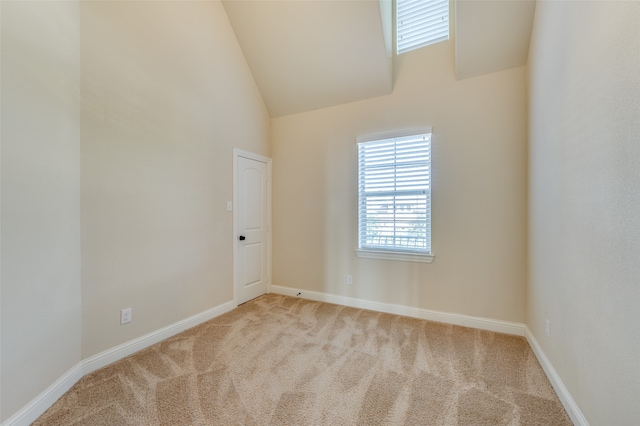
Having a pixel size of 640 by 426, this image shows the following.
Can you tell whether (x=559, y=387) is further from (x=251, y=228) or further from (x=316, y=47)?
(x=316, y=47)

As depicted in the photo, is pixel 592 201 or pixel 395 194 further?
pixel 395 194

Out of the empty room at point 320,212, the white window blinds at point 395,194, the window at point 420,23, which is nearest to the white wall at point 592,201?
the empty room at point 320,212

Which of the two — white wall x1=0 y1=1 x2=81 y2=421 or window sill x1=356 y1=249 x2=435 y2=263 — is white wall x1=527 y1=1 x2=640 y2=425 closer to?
window sill x1=356 y1=249 x2=435 y2=263

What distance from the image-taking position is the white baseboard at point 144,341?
2033 millimetres

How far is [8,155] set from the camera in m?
1.44

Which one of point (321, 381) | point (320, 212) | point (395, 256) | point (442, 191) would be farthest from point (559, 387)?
point (320, 212)

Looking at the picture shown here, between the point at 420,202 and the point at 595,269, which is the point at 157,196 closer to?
the point at 420,202

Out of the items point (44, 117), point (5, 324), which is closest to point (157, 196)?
point (44, 117)

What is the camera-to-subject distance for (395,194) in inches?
124

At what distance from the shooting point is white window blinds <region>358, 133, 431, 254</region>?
9.86ft

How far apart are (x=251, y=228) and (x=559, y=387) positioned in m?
3.33

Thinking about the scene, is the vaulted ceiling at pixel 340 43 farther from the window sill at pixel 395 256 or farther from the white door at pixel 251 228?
the window sill at pixel 395 256

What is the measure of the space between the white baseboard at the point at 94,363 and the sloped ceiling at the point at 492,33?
153 inches

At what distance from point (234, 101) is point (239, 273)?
2239 mm
